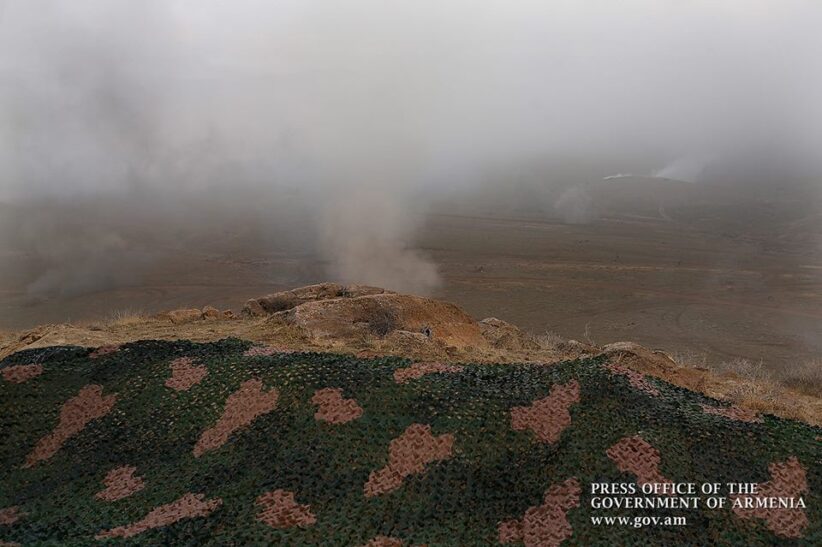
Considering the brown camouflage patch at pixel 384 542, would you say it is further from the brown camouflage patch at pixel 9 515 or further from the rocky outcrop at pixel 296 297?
the rocky outcrop at pixel 296 297

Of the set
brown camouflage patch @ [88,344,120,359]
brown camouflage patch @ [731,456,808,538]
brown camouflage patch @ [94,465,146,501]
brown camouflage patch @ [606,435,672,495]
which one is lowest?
brown camouflage patch @ [731,456,808,538]

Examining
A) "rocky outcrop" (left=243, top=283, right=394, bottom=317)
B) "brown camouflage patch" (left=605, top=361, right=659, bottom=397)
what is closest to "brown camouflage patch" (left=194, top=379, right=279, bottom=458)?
"brown camouflage patch" (left=605, top=361, right=659, bottom=397)

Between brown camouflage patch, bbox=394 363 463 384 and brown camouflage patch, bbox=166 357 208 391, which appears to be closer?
brown camouflage patch, bbox=394 363 463 384

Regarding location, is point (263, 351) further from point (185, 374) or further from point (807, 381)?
point (807, 381)

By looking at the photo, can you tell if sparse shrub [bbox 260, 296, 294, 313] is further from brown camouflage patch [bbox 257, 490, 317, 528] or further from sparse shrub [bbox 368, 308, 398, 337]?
brown camouflage patch [bbox 257, 490, 317, 528]

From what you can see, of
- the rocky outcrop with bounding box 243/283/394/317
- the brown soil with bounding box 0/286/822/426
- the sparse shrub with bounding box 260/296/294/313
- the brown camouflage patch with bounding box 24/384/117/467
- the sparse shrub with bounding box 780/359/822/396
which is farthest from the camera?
the sparse shrub with bounding box 260/296/294/313

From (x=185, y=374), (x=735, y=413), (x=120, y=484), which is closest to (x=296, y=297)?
(x=185, y=374)

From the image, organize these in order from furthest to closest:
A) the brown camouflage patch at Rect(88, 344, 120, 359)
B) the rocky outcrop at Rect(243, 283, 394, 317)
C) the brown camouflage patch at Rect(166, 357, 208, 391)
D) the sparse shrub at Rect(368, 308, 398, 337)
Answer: the rocky outcrop at Rect(243, 283, 394, 317) → the sparse shrub at Rect(368, 308, 398, 337) → the brown camouflage patch at Rect(88, 344, 120, 359) → the brown camouflage patch at Rect(166, 357, 208, 391)

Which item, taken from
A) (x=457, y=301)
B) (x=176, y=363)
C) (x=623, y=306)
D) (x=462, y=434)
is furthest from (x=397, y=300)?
(x=623, y=306)

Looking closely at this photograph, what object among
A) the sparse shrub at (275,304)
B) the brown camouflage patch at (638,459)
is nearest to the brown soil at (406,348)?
the sparse shrub at (275,304)
